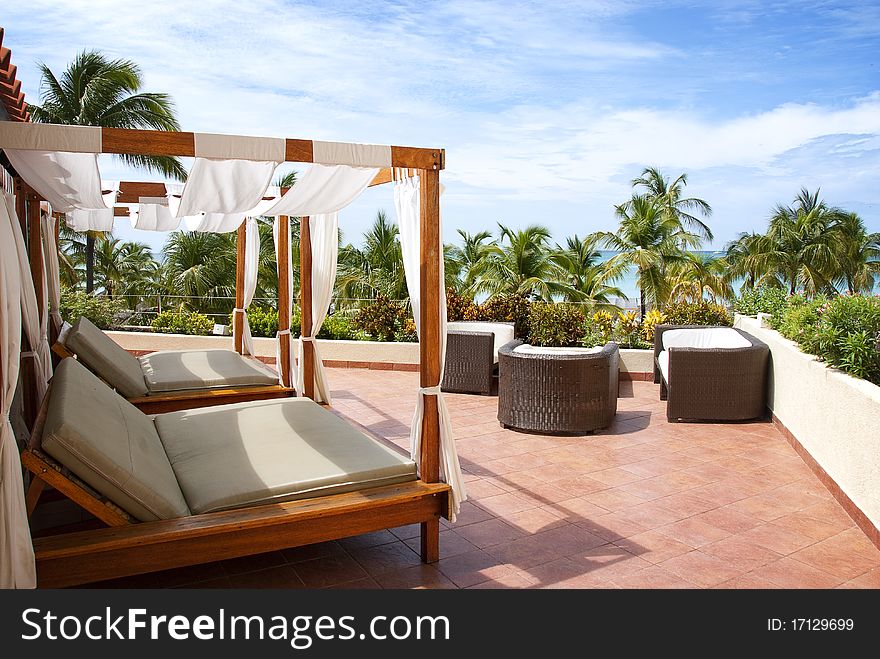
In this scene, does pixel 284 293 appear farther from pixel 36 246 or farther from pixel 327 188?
pixel 327 188

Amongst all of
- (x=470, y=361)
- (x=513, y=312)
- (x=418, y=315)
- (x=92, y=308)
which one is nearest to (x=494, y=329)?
(x=470, y=361)

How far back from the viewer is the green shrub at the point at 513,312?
9.11m

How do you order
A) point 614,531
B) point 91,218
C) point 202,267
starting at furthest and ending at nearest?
point 202,267 < point 91,218 < point 614,531

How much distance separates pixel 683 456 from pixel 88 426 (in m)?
4.14

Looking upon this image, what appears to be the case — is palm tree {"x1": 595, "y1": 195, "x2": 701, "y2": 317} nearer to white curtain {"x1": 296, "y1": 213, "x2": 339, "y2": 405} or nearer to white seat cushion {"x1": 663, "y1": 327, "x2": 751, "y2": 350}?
white seat cushion {"x1": 663, "y1": 327, "x2": 751, "y2": 350}

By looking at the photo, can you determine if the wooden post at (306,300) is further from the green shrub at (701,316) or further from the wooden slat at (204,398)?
the green shrub at (701,316)

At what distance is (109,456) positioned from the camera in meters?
3.16

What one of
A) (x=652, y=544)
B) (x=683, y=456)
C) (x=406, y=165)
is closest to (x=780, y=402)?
(x=683, y=456)

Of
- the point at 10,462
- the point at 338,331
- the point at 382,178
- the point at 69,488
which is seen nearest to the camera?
the point at 10,462

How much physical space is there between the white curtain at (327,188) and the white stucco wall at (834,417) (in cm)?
301

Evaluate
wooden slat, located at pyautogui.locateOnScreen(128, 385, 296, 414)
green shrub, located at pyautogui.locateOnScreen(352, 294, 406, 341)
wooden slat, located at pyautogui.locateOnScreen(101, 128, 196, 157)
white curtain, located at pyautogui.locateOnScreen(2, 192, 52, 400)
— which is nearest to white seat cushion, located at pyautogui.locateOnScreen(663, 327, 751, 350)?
green shrub, located at pyautogui.locateOnScreen(352, 294, 406, 341)

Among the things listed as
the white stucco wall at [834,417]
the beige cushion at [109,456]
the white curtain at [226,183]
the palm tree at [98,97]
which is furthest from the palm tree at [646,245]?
the beige cushion at [109,456]

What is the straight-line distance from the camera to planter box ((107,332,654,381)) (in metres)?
8.73

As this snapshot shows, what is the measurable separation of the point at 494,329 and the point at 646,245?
18.3 m
